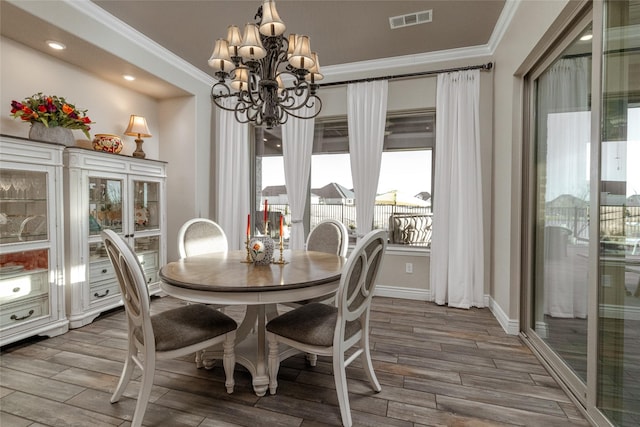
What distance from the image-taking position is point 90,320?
9.62ft

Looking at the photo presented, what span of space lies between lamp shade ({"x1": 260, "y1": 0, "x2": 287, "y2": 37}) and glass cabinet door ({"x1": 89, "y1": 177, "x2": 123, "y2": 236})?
2306 millimetres

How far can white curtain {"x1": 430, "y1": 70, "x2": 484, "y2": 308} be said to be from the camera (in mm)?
3355

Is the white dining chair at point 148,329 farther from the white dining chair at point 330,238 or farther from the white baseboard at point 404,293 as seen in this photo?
the white baseboard at point 404,293

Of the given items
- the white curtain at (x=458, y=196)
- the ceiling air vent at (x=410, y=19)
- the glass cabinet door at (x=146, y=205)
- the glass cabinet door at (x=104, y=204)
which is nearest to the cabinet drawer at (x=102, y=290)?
the glass cabinet door at (x=104, y=204)

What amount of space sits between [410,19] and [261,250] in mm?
2538

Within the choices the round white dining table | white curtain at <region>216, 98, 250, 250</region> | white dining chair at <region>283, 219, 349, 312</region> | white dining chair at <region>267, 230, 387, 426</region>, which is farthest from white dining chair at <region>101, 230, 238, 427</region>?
white curtain at <region>216, 98, 250, 250</region>

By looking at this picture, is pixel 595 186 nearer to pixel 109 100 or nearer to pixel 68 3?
pixel 68 3

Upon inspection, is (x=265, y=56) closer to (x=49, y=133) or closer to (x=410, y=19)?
(x=410, y=19)

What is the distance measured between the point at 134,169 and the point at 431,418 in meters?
3.51

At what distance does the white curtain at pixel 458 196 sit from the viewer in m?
3.36

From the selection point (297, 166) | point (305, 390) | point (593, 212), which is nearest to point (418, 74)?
point (297, 166)

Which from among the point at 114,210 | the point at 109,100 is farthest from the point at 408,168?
the point at 109,100

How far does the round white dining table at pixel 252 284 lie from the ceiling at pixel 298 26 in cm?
220

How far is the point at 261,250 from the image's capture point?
6.72 ft
